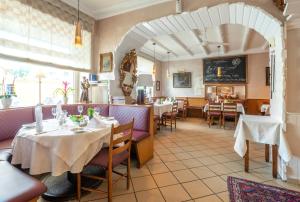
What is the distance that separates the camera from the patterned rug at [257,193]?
1.91 meters

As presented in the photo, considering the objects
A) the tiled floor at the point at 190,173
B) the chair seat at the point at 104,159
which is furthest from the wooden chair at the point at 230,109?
the chair seat at the point at 104,159

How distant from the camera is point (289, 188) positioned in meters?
2.16

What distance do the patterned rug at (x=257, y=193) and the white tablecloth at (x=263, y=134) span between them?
42 centimetres

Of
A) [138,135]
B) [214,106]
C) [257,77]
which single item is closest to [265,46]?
[257,77]

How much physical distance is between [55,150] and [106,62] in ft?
8.36

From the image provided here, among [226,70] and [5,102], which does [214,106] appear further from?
[5,102]

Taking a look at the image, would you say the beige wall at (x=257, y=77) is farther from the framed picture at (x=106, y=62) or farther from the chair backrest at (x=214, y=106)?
the framed picture at (x=106, y=62)

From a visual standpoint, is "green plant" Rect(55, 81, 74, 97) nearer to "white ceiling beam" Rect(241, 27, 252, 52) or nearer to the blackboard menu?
"white ceiling beam" Rect(241, 27, 252, 52)

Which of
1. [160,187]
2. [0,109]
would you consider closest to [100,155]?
[160,187]

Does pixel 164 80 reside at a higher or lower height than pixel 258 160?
higher

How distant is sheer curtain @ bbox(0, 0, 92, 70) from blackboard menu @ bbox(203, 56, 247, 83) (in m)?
5.49

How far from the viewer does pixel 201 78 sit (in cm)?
766

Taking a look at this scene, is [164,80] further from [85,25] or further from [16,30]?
[16,30]

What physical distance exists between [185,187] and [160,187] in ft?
1.03
